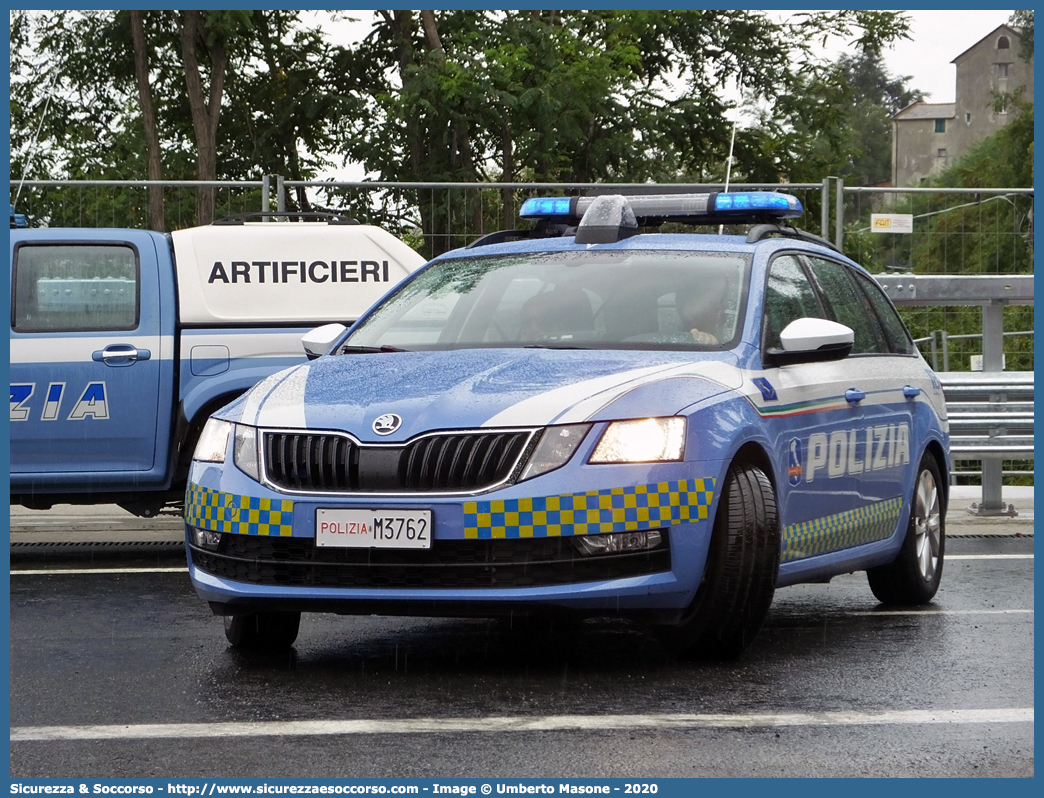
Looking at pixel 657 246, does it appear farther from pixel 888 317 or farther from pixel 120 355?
pixel 120 355

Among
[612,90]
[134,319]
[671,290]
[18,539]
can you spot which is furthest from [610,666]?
[612,90]

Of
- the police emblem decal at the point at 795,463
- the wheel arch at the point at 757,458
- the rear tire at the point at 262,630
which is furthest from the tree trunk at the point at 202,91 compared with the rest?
the wheel arch at the point at 757,458

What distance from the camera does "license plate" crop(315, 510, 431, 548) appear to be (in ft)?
18.1

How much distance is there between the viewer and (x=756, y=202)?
7.45 m

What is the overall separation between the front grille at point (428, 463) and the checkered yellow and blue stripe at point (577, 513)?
0.10 metres

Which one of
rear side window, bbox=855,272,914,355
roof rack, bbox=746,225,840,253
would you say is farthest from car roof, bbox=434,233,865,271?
rear side window, bbox=855,272,914,355

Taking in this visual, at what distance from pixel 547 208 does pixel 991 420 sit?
4.82 metres

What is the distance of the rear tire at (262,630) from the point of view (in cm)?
629

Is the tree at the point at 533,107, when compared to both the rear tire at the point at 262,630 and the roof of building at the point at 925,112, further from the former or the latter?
the roof of building at the point at 925,112

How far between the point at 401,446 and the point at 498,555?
0.46 m

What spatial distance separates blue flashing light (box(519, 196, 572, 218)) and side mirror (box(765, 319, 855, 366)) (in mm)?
1539

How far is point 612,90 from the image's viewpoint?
2214cm

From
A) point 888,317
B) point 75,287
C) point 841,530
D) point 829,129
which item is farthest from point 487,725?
point 829,129

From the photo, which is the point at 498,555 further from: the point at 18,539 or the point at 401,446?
the point at 18,539
